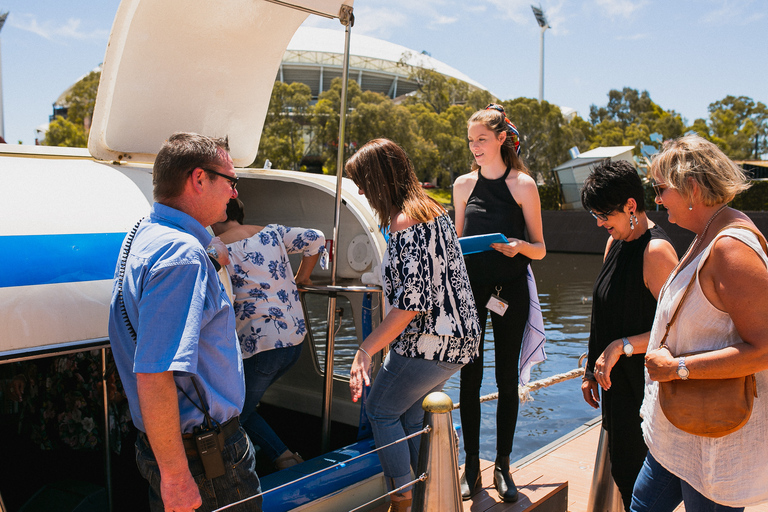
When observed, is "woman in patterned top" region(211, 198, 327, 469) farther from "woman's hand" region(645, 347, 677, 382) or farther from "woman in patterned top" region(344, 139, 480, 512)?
"woman's hand" region(645, 347, 677, 382)

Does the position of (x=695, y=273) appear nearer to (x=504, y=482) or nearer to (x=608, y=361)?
(x=608, y=361)

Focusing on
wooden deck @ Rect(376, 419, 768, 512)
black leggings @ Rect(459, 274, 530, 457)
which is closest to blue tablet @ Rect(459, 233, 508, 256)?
black leggings @ Rect(459, 274, 530, 457)

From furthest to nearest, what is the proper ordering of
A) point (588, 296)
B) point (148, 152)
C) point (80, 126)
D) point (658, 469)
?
1. point (80, 126)
2. point (588, 296)
3. point (148, 152)
4. point (658, 469)

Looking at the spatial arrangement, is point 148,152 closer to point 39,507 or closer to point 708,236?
point 39,507

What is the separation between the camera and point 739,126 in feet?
249

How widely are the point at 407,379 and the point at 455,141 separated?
Answer: 38.9 meters

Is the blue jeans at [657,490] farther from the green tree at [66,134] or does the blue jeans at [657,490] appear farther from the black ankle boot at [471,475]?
the green tree at [66,134]

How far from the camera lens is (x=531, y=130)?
4091 centimetres

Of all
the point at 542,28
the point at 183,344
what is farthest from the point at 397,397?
the point at 542,28

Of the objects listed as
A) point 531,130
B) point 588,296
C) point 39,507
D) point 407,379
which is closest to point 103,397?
point 39,507

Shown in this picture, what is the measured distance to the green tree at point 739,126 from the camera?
60.3m

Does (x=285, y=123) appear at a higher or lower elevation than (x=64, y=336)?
higher

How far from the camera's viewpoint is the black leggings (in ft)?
11.6

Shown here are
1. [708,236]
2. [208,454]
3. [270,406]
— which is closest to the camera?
[208,454]
